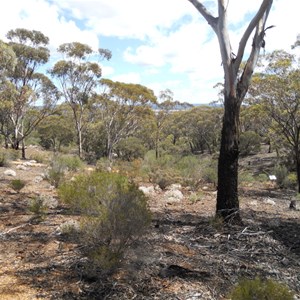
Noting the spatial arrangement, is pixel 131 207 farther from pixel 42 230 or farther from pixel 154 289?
pixel 42 230

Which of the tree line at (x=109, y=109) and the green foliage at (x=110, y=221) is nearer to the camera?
the green foliage at (x=110, y=221)

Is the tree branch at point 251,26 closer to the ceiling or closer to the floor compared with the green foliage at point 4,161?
closer to the ceiling

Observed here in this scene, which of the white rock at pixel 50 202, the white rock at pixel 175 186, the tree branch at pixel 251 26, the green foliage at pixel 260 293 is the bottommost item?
the white rock at pixel 175 186

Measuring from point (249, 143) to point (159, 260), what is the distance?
39.8 m

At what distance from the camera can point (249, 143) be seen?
42656mm

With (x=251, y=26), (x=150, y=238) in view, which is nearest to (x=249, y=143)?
(x=251, y=26)

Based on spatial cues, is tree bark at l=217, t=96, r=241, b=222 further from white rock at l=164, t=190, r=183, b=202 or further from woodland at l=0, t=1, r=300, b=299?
white rock at l=164, t=190, r=183, b=202

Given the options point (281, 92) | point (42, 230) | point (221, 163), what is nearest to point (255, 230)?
point (221, 163)

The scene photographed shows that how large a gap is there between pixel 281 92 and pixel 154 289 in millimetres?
13309

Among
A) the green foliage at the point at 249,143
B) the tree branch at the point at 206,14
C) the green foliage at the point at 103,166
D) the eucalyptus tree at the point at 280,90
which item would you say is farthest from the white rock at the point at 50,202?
the green foliage at the point at 249,143

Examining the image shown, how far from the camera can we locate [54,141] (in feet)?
151

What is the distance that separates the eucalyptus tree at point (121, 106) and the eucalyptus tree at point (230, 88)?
24.3 m

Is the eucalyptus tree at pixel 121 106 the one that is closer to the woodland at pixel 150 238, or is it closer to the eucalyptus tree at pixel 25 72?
the eucalyptus tree at pixel 25 72

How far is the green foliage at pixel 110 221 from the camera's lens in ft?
13.4
